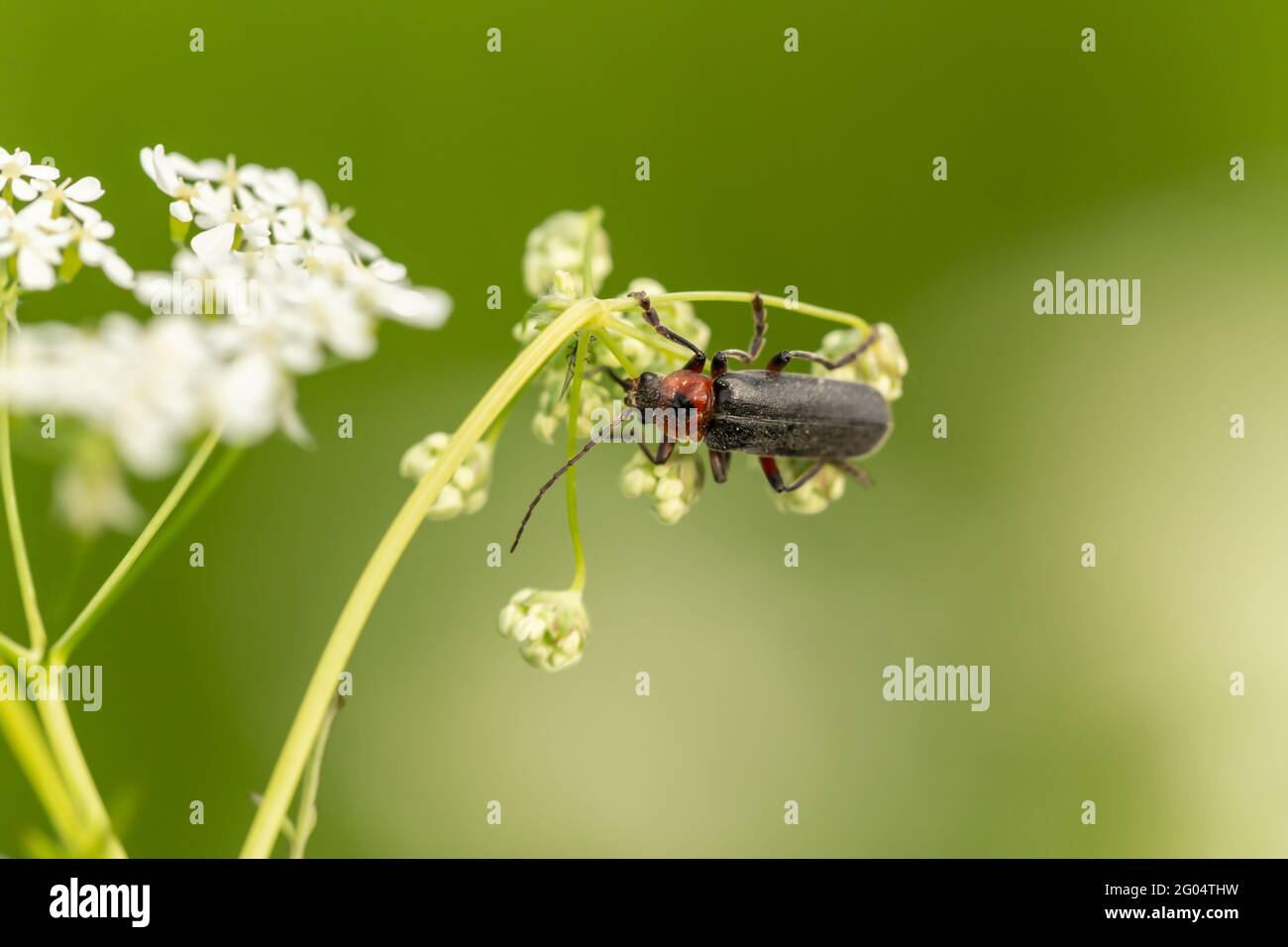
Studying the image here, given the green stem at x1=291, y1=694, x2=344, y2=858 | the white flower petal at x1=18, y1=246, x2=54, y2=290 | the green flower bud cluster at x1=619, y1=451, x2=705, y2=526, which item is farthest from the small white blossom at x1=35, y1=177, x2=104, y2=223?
the green flower bud cluster at x1=619, y1=451, x2=705, y2=526

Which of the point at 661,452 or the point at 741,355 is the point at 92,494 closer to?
the point at 661,452

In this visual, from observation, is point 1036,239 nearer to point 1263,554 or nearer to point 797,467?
point 1263,554

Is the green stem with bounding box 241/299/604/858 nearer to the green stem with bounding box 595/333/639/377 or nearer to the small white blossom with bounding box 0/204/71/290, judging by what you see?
the green stem with bounding box 595/333/639/377

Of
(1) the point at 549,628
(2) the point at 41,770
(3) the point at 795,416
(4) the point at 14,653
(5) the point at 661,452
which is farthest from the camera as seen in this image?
(3) the point at 795,416

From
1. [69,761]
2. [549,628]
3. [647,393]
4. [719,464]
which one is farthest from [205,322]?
[719,464]

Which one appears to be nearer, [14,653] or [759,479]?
[14,653]

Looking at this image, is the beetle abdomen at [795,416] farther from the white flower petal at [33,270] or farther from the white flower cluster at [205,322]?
the white flower petal at [33,270]
